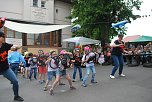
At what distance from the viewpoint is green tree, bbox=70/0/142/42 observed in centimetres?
2448

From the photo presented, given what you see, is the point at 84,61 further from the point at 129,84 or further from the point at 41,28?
the point at 41,28

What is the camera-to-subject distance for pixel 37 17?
25.9 metres

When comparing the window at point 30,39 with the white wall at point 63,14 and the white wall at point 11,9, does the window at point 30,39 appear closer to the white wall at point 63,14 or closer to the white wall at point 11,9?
the white wall at point 11,9

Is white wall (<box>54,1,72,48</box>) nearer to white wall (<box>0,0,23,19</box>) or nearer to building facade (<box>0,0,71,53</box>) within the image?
building facade (<box>0,0,71,53</box>)

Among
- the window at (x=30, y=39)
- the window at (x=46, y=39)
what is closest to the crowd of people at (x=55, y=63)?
the window at (x=30, y=39)

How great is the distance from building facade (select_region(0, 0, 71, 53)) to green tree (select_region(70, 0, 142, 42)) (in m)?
3.06

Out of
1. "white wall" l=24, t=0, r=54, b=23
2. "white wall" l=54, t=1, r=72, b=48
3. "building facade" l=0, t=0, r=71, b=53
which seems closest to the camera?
"building facade" l=0, t=0, r=71, b=53

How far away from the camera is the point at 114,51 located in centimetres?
1056

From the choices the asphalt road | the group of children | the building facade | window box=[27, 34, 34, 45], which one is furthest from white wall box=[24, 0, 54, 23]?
the asphalt road

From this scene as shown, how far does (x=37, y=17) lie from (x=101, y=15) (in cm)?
642

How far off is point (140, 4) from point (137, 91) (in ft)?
68.5

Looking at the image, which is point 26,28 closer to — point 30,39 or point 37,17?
point 30,39

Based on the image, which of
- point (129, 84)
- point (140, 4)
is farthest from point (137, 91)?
point (140, 4)

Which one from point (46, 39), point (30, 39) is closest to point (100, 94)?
point (30, 39)
